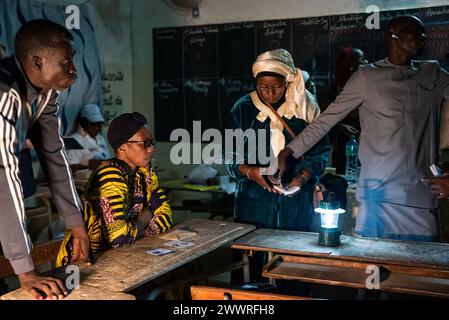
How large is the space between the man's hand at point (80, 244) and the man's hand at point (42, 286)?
0.33 metres

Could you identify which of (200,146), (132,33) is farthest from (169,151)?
(132,33)

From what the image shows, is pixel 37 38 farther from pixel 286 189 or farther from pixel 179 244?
pixel 286 189

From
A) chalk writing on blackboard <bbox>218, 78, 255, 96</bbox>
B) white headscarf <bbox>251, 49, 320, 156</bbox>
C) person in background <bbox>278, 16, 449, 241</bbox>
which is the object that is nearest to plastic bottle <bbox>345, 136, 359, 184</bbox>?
white headscarf <bbox>251, 49, 320, 156</bbox>

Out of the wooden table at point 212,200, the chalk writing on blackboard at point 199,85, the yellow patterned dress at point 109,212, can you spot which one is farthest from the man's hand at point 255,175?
the chalk writing on blackboard at point 199,85

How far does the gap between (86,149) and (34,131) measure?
12.5 feet

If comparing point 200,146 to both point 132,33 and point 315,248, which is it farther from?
point 315,248

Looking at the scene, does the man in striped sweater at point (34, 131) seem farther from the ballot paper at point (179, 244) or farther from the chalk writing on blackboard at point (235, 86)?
the chalk writing on blackboard at point (235, 86)

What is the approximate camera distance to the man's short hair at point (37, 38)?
2.16 meters

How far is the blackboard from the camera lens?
6.16 m

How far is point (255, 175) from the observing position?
3.21 m

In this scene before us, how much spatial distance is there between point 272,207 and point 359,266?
891mm

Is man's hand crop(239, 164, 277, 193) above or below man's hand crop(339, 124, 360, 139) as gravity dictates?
below

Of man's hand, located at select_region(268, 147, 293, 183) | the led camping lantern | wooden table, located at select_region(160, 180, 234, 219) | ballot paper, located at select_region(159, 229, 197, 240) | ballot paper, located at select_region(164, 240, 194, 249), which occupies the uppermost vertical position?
man's hand, located at select_region(268, 147, 293, 183)

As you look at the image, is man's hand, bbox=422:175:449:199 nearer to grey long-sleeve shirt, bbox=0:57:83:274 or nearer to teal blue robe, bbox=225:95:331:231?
teal blue robe, bbox=225:95:331:231
